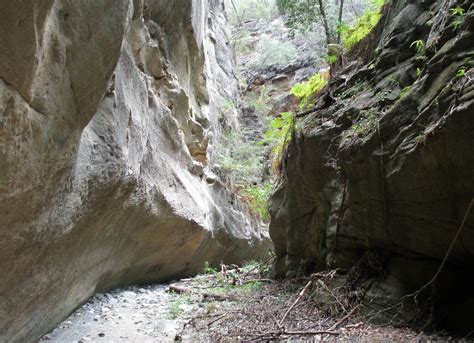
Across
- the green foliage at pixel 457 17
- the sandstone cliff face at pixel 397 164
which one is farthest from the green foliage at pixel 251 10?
the green foliage at pixel 457 17

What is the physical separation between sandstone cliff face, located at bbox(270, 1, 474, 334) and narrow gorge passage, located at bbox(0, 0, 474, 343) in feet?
0.07

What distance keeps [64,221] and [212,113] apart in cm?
950

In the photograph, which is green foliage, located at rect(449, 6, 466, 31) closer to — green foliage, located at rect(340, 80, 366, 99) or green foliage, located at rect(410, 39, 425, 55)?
green foliage, located at rect(410, 39, 425, 55)

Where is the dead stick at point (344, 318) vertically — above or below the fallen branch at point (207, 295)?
above

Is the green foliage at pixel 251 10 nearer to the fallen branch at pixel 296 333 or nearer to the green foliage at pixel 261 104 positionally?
the green foliage at pixel 261 104

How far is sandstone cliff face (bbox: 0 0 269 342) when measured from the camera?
2875 millimetres

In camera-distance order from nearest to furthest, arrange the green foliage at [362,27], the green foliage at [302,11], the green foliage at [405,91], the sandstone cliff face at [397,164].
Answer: the sandstone cliff face at [397,164]
the green foliage at [405,91]
the green foliage at [362,27]
the green foliage at [302,11]

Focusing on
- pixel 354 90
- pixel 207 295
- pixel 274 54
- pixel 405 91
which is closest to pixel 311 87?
pixel 354 90

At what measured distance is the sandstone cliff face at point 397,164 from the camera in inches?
143

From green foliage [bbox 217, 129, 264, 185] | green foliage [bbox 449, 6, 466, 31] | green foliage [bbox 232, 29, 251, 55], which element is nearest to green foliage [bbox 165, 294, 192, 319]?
green foliage [bbox 449, 6, 466, 31]

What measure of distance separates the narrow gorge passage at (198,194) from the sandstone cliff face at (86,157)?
0.02 meters

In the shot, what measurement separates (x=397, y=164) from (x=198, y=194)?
18.9 ft

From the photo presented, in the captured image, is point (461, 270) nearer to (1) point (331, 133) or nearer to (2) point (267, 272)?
(1) point (331, 133)

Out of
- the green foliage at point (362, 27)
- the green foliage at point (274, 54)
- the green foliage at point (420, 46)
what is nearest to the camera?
the green foliage at point (420, 46)
